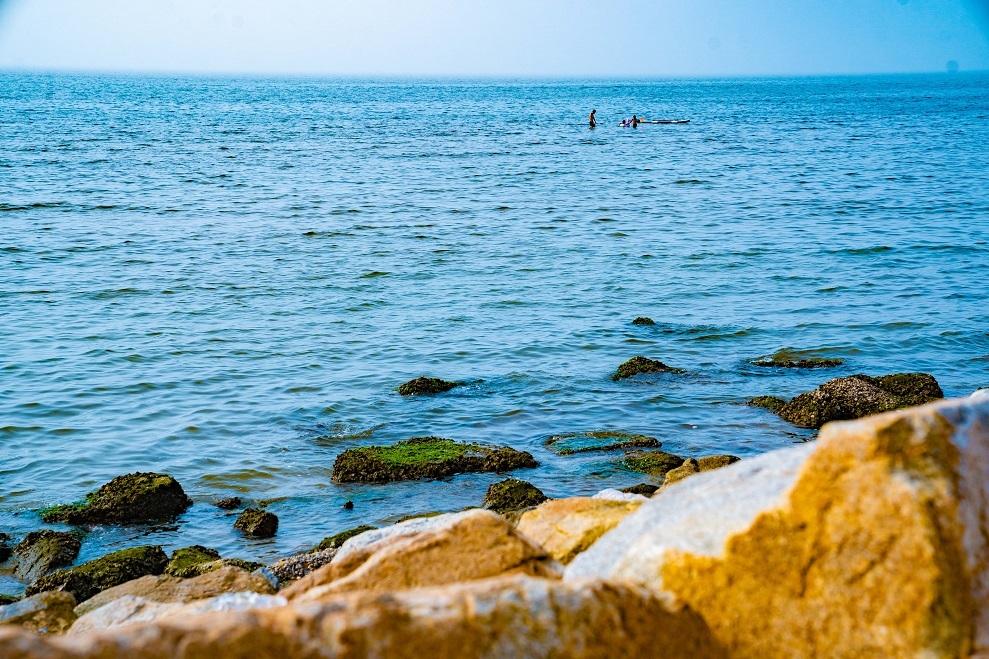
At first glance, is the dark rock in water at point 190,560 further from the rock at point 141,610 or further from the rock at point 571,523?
the rock at point 571,523

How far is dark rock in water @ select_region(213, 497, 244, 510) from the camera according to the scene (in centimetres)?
1197

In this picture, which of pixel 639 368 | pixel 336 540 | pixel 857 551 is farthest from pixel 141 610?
pixel 639 368

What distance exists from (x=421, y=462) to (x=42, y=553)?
467cm

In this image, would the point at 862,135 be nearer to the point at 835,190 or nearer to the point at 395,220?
the point at 835,190

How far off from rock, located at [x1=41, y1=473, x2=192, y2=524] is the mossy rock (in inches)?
82.4

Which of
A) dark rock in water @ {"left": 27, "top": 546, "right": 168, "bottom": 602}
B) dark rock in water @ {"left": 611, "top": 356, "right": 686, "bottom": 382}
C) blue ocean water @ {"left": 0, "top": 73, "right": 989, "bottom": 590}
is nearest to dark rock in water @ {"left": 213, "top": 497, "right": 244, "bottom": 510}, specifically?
blue ocean water @ {"left": 0, "top": 73, "right": 989, "bottom": 590}

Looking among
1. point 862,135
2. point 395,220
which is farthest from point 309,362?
point 862,135

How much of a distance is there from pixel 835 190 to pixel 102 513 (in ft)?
118

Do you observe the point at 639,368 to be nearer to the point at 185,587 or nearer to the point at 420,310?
the point at 420,310

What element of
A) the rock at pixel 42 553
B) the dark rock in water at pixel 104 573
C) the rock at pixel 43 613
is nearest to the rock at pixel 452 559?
the rock at pixel 43 613

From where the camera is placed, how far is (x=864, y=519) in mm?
4305

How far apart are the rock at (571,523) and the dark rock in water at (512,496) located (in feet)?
10.7

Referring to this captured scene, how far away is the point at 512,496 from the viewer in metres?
11.1

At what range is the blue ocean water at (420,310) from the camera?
13555 millimetres
